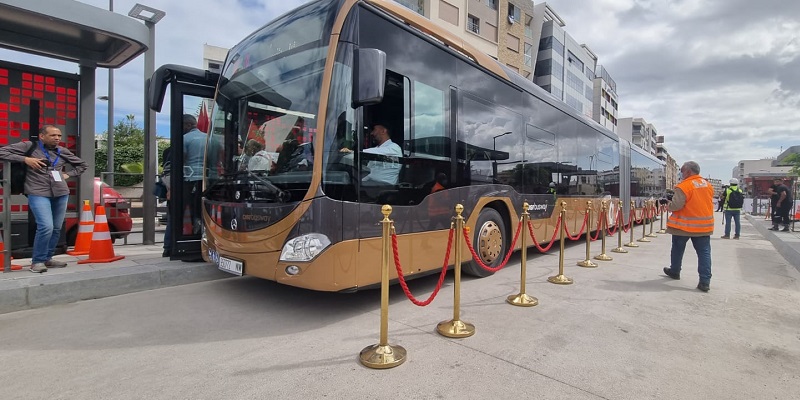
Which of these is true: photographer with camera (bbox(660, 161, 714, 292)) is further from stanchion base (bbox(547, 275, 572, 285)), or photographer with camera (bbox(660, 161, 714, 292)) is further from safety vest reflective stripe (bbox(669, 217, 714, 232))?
stanchion base (bbox(547, 275, 572, 285))

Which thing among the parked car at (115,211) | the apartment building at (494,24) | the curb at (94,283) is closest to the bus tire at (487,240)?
the curb at (94,283)

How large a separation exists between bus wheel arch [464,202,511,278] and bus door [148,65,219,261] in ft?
12.8

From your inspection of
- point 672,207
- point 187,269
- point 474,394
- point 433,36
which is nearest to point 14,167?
point 187,269

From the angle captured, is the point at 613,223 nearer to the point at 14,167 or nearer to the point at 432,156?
the point at 432,156

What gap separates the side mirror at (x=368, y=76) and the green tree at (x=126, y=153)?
67.1 feet

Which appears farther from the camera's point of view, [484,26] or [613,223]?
[484,26]

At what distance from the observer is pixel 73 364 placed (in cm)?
299

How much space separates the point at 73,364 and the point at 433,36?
481 centimetres

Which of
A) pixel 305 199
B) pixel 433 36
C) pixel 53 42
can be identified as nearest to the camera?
pixel 305 199

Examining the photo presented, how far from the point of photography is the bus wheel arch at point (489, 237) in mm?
5617

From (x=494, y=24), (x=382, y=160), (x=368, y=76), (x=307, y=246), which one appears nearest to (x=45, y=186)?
(x=307, y=246)

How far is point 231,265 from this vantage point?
168 inches

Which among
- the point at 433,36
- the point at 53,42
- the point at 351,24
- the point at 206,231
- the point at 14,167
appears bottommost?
the point at 206,231

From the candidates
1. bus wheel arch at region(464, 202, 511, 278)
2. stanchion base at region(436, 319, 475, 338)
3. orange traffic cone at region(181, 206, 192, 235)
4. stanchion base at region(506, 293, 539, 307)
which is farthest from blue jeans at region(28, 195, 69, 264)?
stanchion base at region(506, 293, 539, 307)
